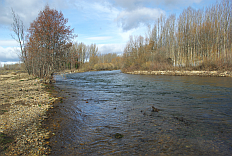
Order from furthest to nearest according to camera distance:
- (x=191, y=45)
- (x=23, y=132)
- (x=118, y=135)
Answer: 1. (x=191, y=45)
2. (x=118, y=135)
3. (x=23, y=132)

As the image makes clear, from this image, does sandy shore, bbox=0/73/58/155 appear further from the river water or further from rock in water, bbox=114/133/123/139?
rock in water, bbox=114/133/123/139

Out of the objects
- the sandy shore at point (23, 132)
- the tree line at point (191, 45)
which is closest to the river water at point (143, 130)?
the sandy shore at point (23, 132)

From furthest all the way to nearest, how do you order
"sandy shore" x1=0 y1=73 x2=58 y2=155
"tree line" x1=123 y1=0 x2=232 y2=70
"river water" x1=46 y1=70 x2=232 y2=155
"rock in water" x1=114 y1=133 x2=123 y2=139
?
1. "tree line" x1=123 y1=0 x2=232 y2=70
2. "rock in water" x1=114 y1=133 x2=123 y2=139
3. "river water" x1=46 y1=70 x2=232 y2=155
4. "sandy shore" x1=0 y1=73 x2=58 y2=155

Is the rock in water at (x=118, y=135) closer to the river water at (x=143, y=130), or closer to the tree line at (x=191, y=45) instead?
the river water at (x=143, y=130)

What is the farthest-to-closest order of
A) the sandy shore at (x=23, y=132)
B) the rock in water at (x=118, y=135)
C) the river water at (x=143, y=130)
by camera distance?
the rock in water at (x=118, y=135) → the river water at (x=143, y=130) → the sandy shore at (x=23, y=132)

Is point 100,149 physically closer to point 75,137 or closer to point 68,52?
point 75,137

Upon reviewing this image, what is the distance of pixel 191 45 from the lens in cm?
3928

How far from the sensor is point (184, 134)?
17.4 ft

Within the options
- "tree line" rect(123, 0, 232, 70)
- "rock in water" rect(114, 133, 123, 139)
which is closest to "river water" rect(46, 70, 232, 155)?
"rock in water" rect(114, 133, 123, 139)

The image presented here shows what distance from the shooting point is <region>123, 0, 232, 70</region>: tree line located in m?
33.4

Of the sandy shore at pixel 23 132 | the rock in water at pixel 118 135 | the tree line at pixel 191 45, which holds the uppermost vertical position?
the tree line at pixel 191 45

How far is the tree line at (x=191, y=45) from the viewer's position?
33438 mm

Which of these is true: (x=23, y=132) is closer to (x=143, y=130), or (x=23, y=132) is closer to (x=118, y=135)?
(x=118, y=135)

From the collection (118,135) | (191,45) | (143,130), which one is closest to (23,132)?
(118,135)
